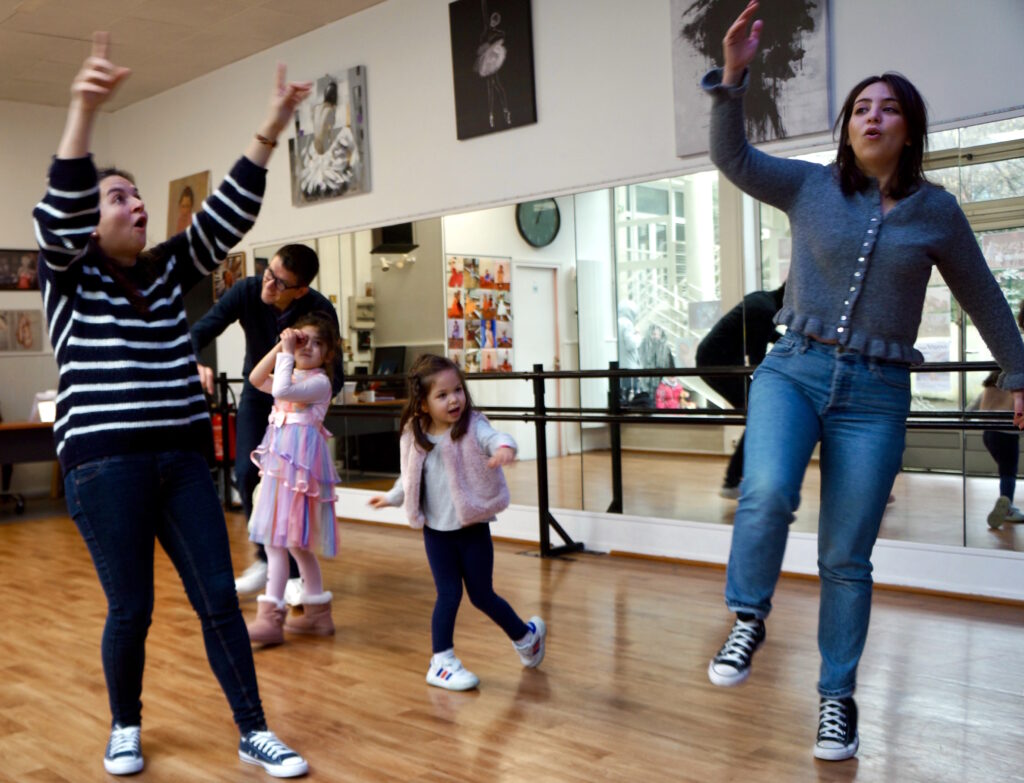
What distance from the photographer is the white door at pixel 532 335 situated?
6137mm

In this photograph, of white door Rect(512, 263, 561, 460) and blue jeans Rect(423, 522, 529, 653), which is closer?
blue jeans Rect(423, 522, 529, 653)

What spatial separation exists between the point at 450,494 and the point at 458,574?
29 cm

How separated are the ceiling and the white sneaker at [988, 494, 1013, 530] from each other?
16.7ft

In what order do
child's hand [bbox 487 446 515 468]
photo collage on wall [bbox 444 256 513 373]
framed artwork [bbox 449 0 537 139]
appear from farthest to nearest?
photo collage on wall [bbox 444 256 513 373], framed artwork [bbox 449 0 537 139], child's hand [bbox 487 446 515 468]

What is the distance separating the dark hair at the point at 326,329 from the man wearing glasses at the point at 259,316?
47mm

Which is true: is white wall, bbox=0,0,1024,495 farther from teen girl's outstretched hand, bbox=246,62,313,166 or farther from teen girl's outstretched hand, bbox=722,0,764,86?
teen girl's outstretched hand, bbox=246,62,313,166

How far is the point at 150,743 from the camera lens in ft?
9.91

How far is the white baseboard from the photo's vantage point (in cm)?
453

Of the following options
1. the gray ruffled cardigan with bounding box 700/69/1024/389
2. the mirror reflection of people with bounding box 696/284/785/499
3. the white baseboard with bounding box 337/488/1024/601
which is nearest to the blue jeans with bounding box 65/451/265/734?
the gray ruffled cardigan with bounding box 700/69/1024/389

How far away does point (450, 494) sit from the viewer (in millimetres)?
3418

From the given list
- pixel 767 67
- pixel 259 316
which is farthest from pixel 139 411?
pixel 767 67

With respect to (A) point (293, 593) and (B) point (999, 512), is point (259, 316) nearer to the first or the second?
(A) point (293, 593)

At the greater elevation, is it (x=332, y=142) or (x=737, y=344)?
(x=332, y=142)

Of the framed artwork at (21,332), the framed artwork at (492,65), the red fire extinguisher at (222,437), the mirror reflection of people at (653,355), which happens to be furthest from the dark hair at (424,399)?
the framed artwork at (21,332)
